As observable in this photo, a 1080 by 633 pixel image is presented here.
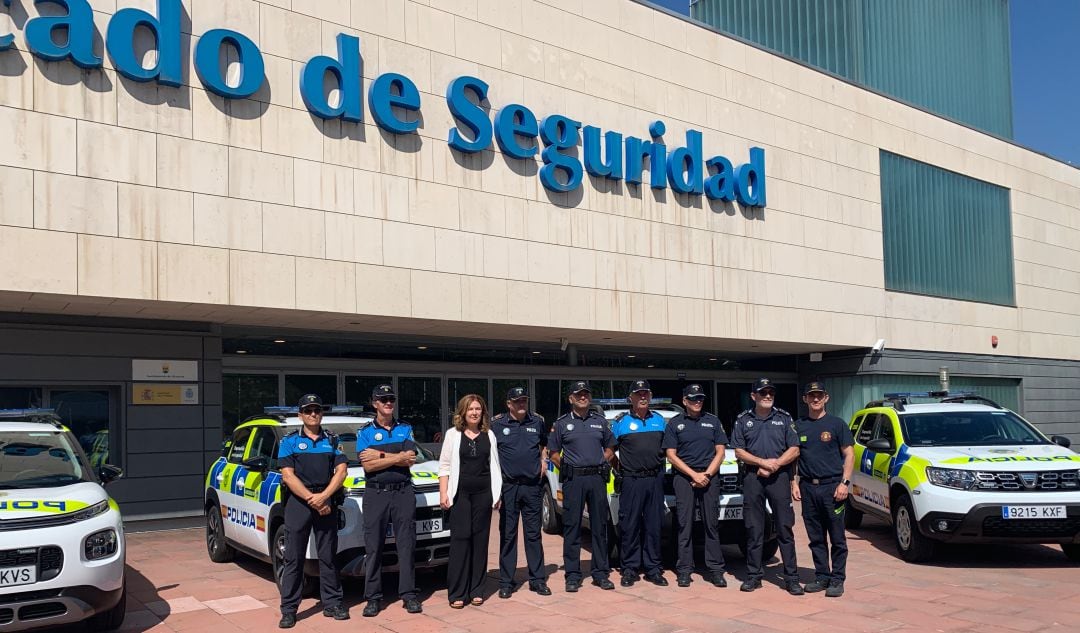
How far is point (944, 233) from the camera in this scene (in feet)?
82.6

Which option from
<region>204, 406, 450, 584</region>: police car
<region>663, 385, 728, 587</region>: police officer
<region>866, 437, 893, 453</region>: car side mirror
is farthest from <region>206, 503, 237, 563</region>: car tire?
<region>866, 437, 893, 453</region>: car side mirror

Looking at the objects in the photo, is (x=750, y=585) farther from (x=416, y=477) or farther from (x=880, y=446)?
(x=416, y=477)

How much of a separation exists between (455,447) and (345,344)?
8453 mm

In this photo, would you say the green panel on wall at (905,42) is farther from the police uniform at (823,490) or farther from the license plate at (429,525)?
the license plate at (429,525)

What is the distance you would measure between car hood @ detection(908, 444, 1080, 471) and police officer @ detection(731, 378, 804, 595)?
7.17 feet

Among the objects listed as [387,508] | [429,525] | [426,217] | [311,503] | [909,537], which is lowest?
[909,537]

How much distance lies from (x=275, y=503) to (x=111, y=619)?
1677 millimetres

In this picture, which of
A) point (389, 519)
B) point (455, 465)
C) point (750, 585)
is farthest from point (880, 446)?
point (389, 519)

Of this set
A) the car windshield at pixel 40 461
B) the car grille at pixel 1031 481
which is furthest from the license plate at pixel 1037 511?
the car windshield at pixel 40 461

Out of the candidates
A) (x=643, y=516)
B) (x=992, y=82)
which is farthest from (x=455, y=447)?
(x=992, y=82)

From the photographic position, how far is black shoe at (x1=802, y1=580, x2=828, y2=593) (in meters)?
8.80

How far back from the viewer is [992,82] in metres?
28.5

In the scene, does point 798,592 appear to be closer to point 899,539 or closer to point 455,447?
point 899,539

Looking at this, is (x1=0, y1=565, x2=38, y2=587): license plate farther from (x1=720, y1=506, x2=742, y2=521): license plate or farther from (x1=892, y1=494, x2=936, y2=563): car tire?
(x1=892, y1=494, x2=936, y2=563): car tire
